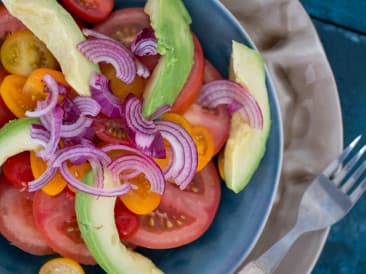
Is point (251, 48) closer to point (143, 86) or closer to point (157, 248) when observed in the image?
point (143, 86)

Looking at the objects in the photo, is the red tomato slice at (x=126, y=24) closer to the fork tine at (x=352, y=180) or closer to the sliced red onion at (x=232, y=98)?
the sliced red onion at (x=232, y=98)

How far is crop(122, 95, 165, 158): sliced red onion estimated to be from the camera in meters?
1.02

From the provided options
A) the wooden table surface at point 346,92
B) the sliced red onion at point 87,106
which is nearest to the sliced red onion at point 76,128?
the sliced red onion at point 87,106

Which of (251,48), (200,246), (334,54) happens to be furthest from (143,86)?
(334,54)

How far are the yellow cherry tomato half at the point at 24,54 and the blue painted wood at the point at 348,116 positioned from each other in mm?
543

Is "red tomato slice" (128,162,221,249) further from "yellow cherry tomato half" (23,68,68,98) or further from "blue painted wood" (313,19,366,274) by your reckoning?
"blue painted wood" (313,19,366,274)

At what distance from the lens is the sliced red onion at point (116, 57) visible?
103 cm

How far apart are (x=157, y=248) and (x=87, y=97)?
0.27m

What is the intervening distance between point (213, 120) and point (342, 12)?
0.43 meters

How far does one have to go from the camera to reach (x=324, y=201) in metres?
1.19

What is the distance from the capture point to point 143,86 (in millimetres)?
1092

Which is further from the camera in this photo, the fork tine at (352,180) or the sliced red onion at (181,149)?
the fork tine at (352,180)

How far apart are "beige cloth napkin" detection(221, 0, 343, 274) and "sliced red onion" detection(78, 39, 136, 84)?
28 cm

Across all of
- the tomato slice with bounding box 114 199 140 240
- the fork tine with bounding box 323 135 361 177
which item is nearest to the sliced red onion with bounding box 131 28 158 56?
the tomato slice with bounding box 114 199 140 240
